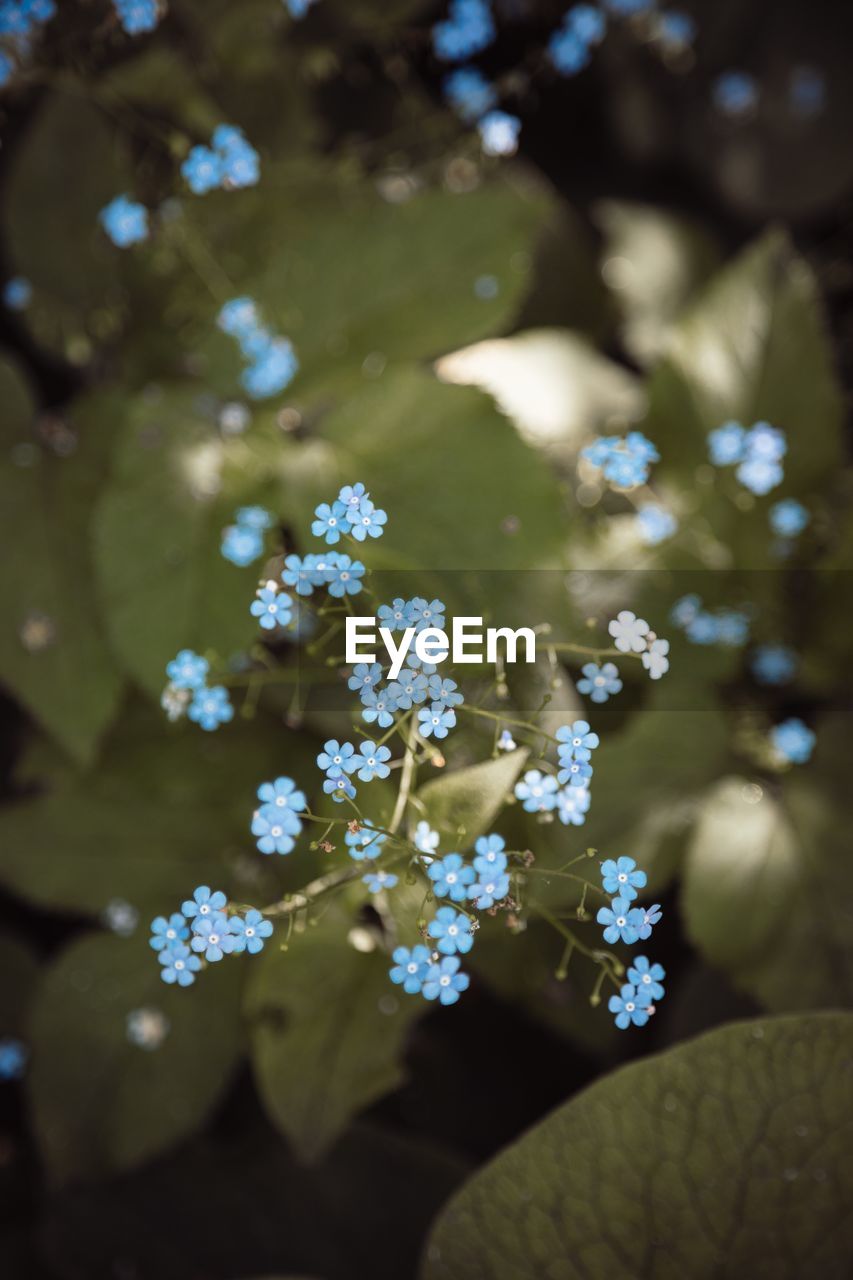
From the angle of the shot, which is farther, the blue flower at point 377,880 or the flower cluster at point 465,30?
the flower cluster at point 465,30

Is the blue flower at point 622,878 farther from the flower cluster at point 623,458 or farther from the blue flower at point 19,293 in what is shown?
the blue flower at point 19,293

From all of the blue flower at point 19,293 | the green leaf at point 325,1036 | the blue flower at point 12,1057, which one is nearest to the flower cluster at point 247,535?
the green leaf at point 325,1036

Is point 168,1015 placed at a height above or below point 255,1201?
above

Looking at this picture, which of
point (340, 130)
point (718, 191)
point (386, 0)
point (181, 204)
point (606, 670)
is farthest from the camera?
point (718, 191)

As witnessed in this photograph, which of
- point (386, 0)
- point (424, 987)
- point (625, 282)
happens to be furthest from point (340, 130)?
point (424, 987)

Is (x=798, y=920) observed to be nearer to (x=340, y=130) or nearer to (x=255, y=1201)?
(x=255, y=1201)

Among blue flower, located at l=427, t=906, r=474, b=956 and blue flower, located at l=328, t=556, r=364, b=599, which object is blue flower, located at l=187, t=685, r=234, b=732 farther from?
blue flower, located at l=427, t=906, r=474, b=956
